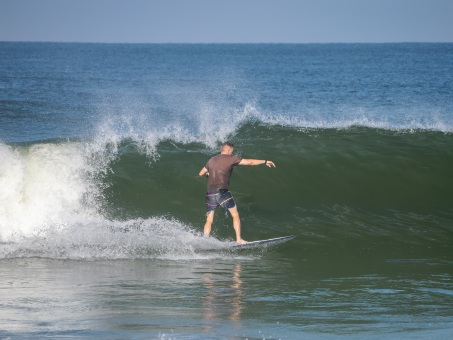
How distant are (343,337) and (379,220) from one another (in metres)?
7.49

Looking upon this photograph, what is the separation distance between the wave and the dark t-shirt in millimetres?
953

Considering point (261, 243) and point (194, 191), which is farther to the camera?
point (194, 191)

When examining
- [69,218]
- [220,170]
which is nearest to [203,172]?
[220,170]

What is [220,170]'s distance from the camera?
13453 mm

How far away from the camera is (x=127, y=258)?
12367 millimetres

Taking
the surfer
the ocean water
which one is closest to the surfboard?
the ocean water

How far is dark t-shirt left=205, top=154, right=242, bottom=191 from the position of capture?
13.4 metres

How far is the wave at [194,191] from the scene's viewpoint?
526 inches

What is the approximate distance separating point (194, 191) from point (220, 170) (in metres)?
3.20

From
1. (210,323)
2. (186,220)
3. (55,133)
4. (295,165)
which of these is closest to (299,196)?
(295,165)

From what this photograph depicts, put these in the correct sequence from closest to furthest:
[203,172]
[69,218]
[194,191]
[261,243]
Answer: [261,243]
[203,172]
[69,218]
[194,191]

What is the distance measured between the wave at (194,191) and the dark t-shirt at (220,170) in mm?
953

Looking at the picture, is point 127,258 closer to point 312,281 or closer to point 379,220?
point 312,281

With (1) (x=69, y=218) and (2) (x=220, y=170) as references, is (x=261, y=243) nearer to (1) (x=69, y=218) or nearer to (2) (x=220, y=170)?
(2) (x=220, y=170)
